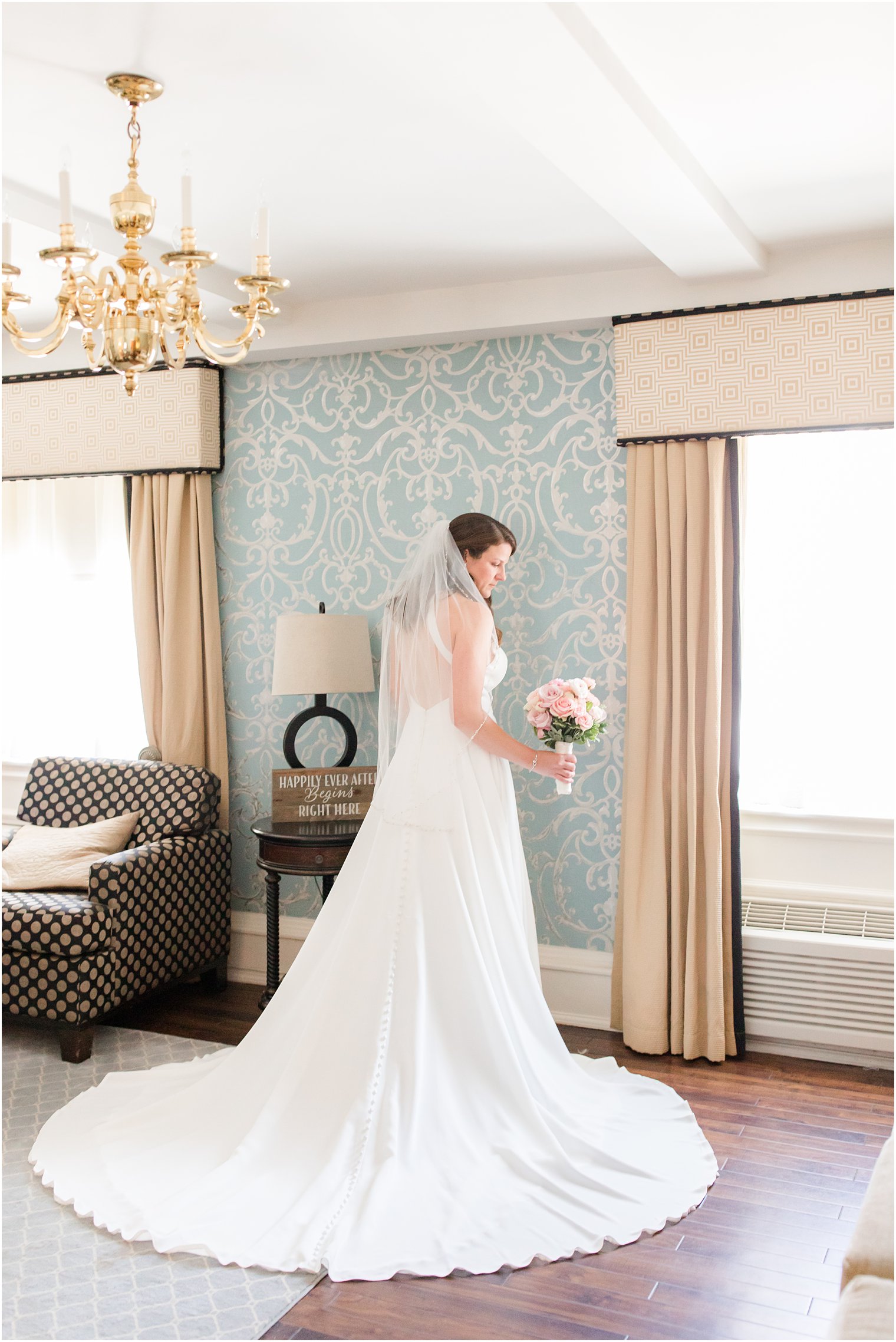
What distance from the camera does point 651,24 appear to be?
222 centimetres

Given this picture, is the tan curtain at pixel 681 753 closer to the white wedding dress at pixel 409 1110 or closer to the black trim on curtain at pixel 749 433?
the black trim on curtain at pixel 749 433

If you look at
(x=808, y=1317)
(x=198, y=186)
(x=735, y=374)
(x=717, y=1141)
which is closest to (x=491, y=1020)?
(x=717, y=1141)

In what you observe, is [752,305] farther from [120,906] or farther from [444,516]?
[120,906]

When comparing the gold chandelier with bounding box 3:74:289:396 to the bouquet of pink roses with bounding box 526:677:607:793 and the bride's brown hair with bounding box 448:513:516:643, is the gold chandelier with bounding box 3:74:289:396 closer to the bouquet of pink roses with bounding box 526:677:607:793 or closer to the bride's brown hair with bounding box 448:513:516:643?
the bride's brown hair with bounding box 448:513:516:643

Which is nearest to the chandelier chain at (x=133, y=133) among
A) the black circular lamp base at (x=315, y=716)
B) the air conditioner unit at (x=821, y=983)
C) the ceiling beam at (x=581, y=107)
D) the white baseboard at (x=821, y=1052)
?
the ceiling beam at (x=581, y=107)

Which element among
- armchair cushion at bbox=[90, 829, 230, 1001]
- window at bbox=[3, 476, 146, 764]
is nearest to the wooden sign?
armchair cushion at bbox=[90, 829, 230, 1001]

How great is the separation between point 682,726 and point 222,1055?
1902 millimetres

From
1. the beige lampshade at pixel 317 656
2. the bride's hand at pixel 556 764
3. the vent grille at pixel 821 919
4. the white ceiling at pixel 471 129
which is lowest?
the vent grille at pixel 821 919

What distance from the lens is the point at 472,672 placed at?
3275mm

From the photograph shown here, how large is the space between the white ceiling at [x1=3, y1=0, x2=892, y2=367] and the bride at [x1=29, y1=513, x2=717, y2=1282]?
1.02 metres

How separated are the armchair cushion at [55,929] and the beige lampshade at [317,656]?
1.06 meters

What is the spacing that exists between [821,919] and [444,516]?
6.81ft

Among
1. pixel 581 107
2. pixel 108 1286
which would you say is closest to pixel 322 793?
pixel 108 1286

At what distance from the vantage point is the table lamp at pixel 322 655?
13.6 ft
